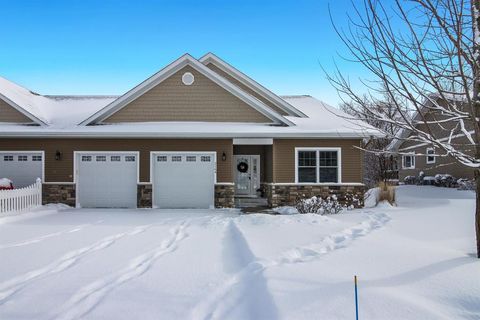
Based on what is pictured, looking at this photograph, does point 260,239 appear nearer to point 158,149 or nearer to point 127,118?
point 158,149

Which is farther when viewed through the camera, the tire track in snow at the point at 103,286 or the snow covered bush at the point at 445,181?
the snow covered bush at the point at 445,181

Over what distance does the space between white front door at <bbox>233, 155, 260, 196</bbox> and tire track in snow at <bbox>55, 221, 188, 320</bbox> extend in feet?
36.1

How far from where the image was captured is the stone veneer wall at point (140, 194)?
1470cm

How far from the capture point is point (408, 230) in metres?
9.11

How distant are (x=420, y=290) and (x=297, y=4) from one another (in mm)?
8993

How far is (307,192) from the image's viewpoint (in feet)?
48.2

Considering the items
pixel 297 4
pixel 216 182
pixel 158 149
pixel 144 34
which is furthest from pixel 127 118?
pixel 297 4

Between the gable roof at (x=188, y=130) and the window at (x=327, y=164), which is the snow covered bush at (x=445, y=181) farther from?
the window at (x=327, y=164)

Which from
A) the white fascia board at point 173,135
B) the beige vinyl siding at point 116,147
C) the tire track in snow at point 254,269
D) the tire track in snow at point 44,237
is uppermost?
→ the white fascia board at point 173,135

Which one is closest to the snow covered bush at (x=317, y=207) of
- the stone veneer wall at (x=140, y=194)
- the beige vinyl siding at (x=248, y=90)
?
the stone veneer wall at (x=140, y=194)

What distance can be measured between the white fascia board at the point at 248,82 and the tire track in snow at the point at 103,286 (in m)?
10.6

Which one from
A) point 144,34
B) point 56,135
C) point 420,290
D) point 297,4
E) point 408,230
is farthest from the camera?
point 144,34

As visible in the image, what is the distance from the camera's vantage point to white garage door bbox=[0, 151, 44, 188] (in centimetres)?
1480

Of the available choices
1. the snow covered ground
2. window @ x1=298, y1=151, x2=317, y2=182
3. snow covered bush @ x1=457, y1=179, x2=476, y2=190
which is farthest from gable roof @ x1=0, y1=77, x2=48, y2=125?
snow covered bush @ x1=457, y1=179, x2=476, y2=190
